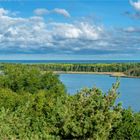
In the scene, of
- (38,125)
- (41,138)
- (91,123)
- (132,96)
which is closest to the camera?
(41,138)

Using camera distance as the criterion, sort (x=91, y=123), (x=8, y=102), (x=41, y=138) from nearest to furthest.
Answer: (x=41, y=138), (x=91, y=123), (x=8, y=102)

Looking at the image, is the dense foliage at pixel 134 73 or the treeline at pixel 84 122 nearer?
the treeline at pixel 84 122

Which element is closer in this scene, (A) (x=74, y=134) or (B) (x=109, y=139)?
(A) (x=74, y=134)

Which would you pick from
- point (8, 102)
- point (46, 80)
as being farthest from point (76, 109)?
point (46, 80)

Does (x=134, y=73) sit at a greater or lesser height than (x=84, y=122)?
lesser

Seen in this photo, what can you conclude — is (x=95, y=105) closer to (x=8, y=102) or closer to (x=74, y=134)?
(x=74, y=134)

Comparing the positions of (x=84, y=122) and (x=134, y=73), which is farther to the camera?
(x=134, y=73)

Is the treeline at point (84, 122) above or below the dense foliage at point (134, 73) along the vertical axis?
above

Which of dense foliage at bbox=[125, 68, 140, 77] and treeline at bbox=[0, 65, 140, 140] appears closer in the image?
treeline at bbox=[0, 65, 140, 140]

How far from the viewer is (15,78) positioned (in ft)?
238

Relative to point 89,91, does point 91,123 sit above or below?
below

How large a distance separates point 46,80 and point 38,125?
3757 centimetres

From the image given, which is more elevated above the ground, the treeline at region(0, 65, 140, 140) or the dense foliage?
the treeline at region(0, 65, 140, 140)

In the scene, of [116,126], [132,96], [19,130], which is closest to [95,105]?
[116,126]
